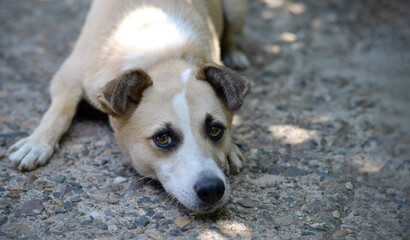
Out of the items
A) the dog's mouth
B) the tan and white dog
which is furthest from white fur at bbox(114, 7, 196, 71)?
the dog's mouth

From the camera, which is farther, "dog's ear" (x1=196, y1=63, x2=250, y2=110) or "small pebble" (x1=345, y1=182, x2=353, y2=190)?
"small pebble" (x1=345, y1=182, x2=353, y2=190)

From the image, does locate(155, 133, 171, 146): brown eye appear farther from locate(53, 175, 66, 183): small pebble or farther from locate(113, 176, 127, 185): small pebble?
locate(53, 175, 66, 183): small pebble

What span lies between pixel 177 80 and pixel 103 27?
1081 mm

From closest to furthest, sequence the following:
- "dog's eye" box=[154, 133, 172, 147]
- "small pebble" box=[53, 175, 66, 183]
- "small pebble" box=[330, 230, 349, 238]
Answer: "small pebble" box=[330, 230, 349, 238]
"dog's eye" box=[154, 133, 172, 147]
"small pebble" box=[53, 175, 66, 183]

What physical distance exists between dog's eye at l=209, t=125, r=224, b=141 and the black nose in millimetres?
453

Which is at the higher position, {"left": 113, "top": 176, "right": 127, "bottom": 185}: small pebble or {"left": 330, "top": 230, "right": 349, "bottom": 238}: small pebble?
{"left": 330, "top": 230, "right": 349, "bottom": 238}: small pebble

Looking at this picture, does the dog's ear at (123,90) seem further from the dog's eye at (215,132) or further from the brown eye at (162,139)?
the dog's eye at (215,132)

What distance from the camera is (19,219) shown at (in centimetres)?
296

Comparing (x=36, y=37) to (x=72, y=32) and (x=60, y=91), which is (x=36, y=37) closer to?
(x=72, y=32)

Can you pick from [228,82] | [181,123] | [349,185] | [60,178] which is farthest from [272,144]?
[60,178]

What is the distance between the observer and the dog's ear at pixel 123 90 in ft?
10.3

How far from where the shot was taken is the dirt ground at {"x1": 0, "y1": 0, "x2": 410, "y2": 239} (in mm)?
3041

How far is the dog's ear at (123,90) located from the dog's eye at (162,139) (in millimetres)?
343

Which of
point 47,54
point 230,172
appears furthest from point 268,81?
point 47,54
